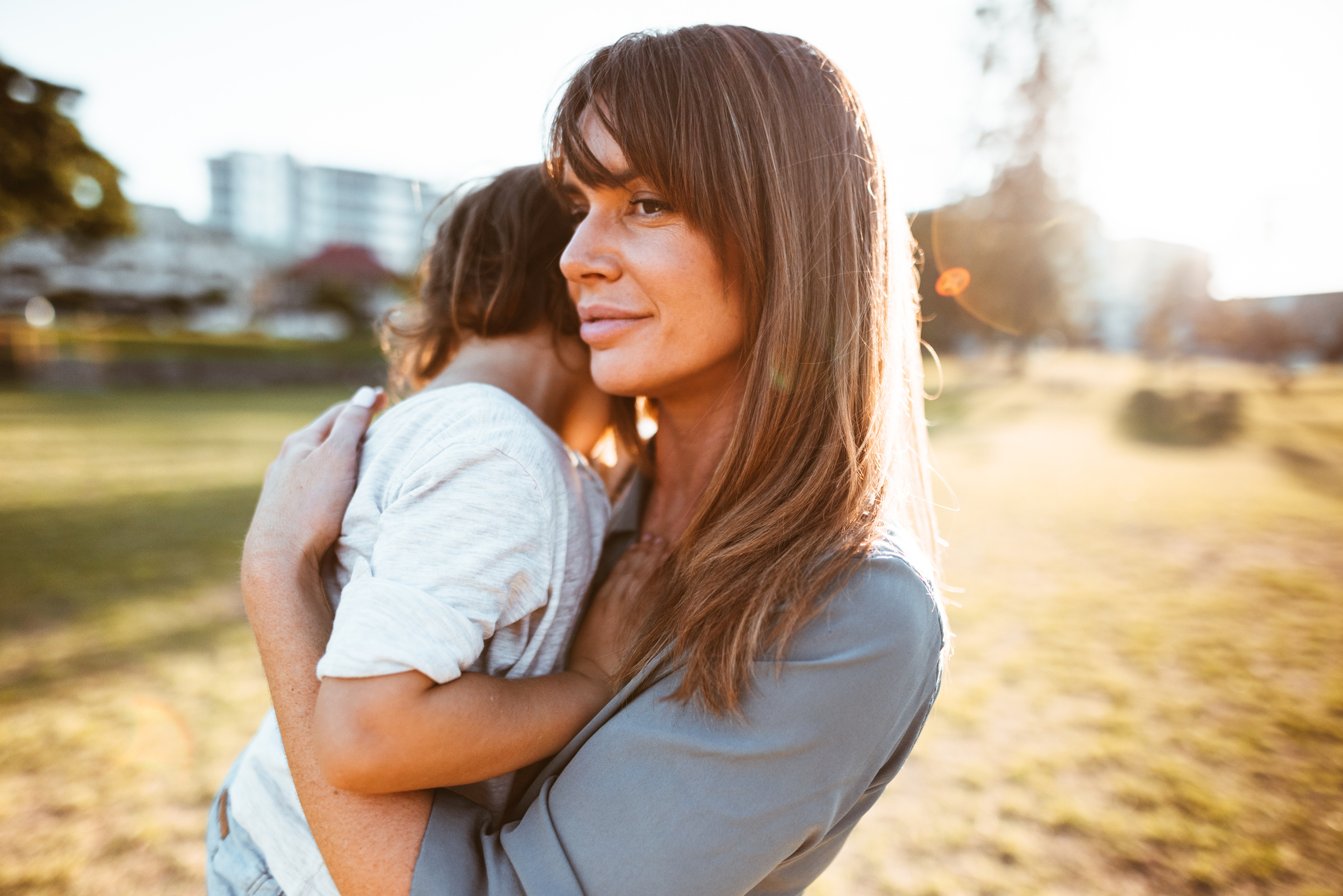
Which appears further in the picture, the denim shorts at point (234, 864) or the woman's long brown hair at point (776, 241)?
the denim shorts at point (234, 864)

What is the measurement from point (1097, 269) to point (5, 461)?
1334 inches

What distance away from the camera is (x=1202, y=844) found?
140 inches

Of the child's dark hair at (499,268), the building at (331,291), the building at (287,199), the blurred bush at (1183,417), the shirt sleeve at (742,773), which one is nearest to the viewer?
the shirt sleeve at (742,773)

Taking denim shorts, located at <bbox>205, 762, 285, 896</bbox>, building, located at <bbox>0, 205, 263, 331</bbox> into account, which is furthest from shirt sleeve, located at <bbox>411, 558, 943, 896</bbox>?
building, located at <bbox>0, 205, 263, 331</bbox>

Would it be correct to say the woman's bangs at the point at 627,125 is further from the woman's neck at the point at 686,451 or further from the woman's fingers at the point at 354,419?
the woman's fingers at the point at 354,419

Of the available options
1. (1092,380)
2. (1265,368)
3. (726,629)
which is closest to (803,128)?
(726,629)

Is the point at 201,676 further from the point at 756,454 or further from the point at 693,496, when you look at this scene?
the point at 756,454

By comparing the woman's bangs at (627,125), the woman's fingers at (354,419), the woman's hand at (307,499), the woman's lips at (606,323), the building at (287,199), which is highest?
the building at (287,199)

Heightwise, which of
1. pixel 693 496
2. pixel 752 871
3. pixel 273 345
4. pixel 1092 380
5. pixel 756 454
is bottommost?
pixel 273 345

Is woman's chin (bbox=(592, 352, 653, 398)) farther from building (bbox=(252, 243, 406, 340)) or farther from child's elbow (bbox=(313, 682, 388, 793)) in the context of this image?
building (bbox=(252, 243, 406, 340))

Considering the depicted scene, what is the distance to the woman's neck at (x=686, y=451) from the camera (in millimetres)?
1812

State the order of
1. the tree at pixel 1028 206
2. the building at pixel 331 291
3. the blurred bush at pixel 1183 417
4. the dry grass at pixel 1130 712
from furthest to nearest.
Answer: the building at pixel 331 291 < the tree at pixel 1028 206 < the blurred bush at pixel 1183 417 < the dry grass at pixel 1130 712

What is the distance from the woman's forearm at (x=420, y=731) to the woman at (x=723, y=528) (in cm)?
10

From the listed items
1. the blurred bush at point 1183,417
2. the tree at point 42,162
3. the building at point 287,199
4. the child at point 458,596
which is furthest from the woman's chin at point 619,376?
the building at point 287,199
